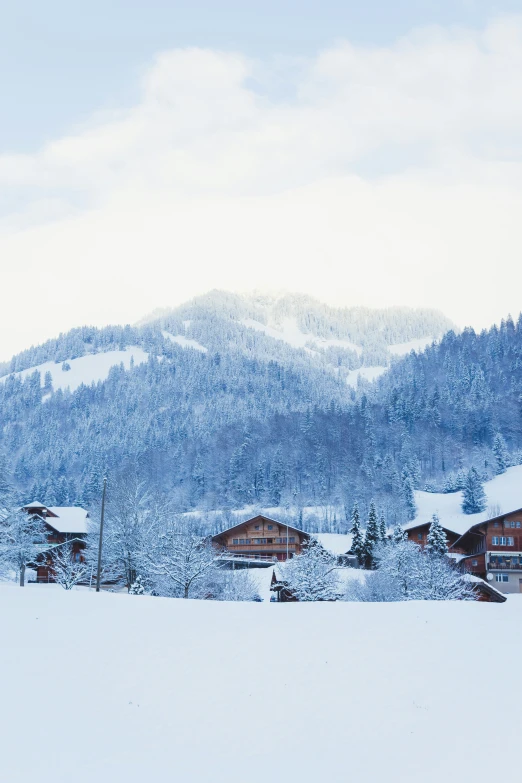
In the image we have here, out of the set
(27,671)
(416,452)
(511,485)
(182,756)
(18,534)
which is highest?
(416,452)

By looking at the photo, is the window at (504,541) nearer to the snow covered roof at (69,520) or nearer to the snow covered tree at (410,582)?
the snow covered tree at (410,582)

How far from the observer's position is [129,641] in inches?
816

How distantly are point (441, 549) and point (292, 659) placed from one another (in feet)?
181

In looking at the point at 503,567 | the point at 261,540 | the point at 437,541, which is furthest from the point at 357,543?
the point at 503,567

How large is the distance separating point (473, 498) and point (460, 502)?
8.54 m

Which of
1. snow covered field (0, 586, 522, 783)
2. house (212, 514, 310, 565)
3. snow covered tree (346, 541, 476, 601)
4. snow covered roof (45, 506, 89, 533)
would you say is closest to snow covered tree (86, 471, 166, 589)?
snow covered tree (346, 541, 476, 601)

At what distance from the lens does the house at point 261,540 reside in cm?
8706

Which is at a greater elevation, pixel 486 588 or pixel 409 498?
pixel 409 498

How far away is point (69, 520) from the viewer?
85000mm

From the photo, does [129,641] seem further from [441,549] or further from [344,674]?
[441,549]

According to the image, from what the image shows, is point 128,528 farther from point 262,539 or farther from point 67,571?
point 262,539

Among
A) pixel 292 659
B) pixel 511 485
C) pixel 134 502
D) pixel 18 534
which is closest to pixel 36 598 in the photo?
pixel 292 659

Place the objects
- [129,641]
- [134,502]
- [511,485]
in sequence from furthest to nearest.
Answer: [511,485] → [134,502] → [129,641]

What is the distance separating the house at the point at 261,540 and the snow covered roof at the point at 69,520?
17912 millimetres
